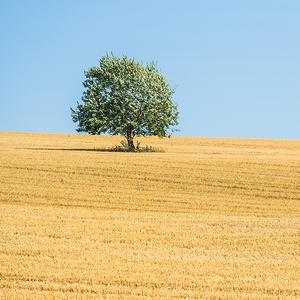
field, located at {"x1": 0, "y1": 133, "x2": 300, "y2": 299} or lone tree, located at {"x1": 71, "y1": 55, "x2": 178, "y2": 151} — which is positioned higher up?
lone tree, located at {"x1": 71, "y1": 55, "x2": 178, "y2": 151}

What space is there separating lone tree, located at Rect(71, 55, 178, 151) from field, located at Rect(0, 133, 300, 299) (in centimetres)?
2282

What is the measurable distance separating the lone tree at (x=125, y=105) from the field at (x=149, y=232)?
74.9 feet

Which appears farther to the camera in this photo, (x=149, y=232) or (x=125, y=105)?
(x=125, y=105)

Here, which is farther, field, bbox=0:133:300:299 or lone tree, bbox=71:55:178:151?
lone tree, bbox=71:55:178:151

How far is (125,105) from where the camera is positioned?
6606 centimetres

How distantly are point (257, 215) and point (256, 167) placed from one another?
46.1 feet

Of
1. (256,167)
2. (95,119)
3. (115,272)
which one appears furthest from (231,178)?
(95,119)

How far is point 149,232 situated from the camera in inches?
813

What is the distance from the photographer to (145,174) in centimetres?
4006

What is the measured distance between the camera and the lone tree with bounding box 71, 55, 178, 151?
65875 mm

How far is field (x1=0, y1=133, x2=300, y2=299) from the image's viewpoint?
13.7m

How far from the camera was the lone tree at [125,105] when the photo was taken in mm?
65875

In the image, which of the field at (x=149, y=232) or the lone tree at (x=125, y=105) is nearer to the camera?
the field at (x=149, y=232)

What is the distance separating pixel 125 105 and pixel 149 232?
1810 inches
